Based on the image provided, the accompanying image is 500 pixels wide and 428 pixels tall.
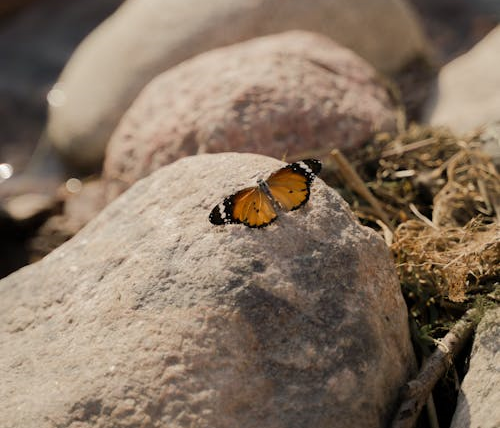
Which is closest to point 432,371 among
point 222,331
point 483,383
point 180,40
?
point 483,383

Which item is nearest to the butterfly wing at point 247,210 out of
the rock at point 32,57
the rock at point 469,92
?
the rock at point 469,92

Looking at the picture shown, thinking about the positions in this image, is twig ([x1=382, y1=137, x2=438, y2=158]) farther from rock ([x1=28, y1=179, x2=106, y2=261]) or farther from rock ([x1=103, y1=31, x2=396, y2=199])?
rock ([x1=28, y1=179, x2=106, y2=261])

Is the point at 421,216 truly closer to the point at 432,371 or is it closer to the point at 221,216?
the point at 432,371

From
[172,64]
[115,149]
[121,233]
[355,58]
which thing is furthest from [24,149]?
[121,233]

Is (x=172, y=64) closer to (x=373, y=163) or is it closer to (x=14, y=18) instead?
(x=373, y=163)

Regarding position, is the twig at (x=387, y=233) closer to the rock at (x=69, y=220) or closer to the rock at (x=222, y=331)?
the rock at (x=222, y=331)
